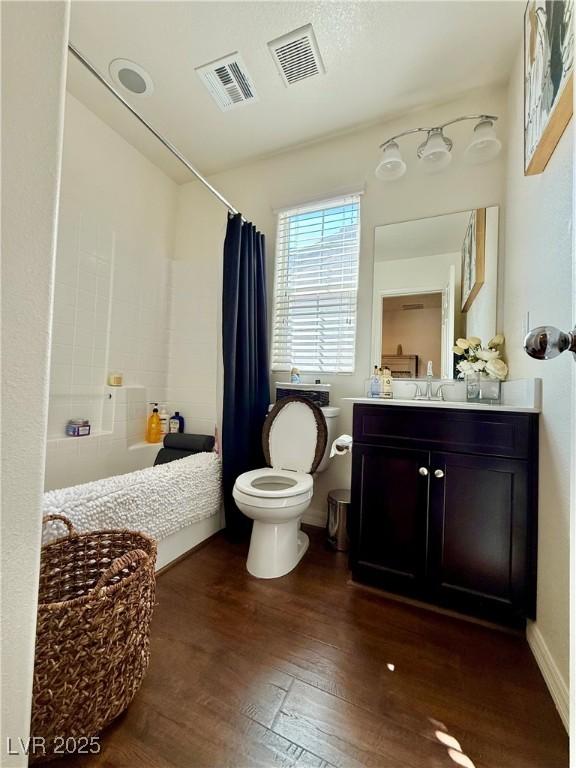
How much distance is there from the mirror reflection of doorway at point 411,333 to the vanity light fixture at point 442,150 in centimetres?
70

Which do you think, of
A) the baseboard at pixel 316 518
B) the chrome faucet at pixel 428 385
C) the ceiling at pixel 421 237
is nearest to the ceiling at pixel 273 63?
the ceiling at pixel 421 237

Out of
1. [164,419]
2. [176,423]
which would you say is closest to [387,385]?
[176,423]

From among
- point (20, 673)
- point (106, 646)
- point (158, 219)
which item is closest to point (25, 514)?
point (20, 673)

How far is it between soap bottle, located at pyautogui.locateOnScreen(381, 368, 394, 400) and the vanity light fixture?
116 centimetres

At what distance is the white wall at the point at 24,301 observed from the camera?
0.47 meters

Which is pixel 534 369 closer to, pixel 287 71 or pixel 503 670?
pixel 503 670

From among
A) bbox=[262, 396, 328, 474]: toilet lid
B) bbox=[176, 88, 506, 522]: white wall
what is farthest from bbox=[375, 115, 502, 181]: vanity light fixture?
bbox=[262, 396, 328, 474]: toilet lid

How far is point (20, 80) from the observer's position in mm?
486

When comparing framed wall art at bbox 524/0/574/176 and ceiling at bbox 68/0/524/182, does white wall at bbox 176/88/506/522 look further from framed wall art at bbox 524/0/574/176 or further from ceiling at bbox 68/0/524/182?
framed wall art at bbox 524/0/574/176

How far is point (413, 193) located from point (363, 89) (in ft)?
2.15

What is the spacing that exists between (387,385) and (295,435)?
654 millimetres

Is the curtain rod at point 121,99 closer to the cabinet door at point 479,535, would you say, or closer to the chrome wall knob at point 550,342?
the chrome wall knob at point 550,342

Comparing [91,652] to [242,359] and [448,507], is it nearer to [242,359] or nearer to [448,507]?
[448,507]

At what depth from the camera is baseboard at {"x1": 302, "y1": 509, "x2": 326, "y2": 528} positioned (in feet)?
7.22
